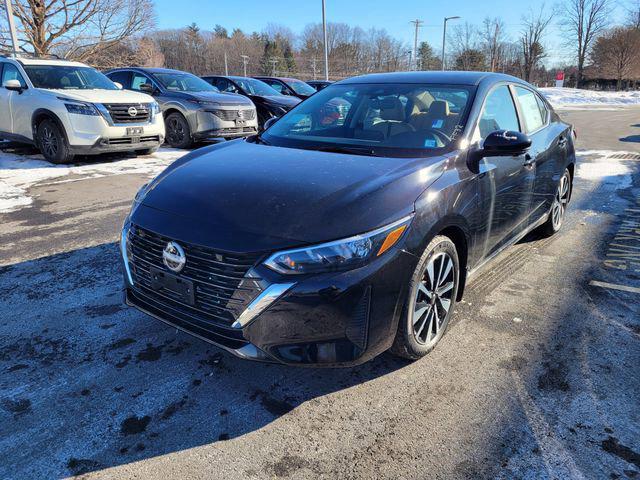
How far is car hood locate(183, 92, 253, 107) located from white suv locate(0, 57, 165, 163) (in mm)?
1394

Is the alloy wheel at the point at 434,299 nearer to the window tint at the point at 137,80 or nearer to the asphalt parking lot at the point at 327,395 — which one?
the asphalt parking lot at the point at 327,395

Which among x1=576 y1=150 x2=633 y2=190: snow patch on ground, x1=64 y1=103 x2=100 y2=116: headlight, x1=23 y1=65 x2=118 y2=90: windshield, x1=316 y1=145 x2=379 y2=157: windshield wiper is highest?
x1=23 y1=65 x2=118 y2=90: windshield

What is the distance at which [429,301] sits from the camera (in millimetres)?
2785

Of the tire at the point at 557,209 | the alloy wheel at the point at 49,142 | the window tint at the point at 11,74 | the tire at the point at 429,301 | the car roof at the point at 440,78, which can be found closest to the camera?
the tire at the point at 429,301

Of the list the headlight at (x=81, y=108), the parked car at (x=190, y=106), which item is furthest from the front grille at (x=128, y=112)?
the parked car at (x=190, y=106)

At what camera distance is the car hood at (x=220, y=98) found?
33.7 feet

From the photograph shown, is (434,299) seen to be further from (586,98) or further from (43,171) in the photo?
(586,98)

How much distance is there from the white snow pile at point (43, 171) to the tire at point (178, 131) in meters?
0.87

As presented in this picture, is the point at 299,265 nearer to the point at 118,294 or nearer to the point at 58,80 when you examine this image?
the point at 118,294

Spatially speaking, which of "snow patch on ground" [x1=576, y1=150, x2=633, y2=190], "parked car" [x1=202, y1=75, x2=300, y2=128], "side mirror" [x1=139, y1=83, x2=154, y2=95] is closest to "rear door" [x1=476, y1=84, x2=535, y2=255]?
"snow patch on ground" [x1=576, y1=150, x2=633, y2=190]

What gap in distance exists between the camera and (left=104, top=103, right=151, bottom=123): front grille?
824 cm

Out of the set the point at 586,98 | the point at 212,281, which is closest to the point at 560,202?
the point at 212,281

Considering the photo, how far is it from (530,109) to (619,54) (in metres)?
64.5

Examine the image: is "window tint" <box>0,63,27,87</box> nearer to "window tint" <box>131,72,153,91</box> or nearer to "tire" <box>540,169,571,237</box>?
"window tint" <box>131,72,153,91</box>
